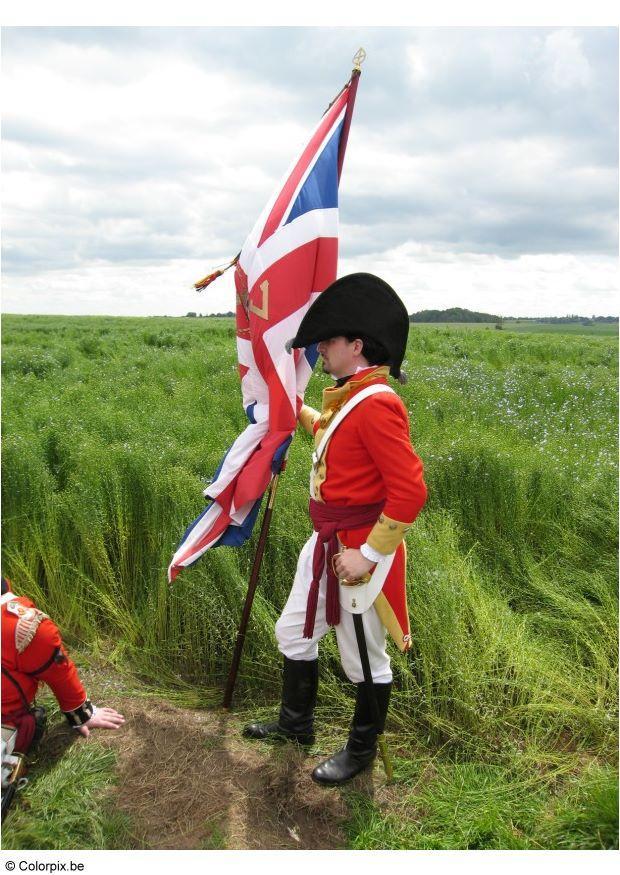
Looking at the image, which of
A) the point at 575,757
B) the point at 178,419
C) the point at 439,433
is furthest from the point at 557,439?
the point at 575,757

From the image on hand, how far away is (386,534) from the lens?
2232 millimetres

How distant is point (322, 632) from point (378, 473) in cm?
71

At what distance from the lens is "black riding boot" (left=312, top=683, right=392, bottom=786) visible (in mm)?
2521

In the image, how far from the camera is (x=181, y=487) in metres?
4.02

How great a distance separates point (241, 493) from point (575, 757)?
173cm

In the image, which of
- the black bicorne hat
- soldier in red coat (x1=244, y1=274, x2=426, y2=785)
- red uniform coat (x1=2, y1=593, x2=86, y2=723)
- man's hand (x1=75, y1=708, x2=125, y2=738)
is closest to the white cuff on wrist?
soldier in red coat (x1=244, y1=274, x2=426, y2=785)

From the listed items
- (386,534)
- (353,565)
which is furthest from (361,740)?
(386,534)

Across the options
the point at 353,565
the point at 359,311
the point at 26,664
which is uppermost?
the point at 359,311

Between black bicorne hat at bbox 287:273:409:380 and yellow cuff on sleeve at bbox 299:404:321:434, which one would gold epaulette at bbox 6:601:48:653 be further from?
black bicorne hat at bbox 287:273:409:380

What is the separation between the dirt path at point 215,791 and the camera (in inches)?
90.2

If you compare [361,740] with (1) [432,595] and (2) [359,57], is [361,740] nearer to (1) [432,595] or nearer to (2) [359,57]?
(1) [432,595]

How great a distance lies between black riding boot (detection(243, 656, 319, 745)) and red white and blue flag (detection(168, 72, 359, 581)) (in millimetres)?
593

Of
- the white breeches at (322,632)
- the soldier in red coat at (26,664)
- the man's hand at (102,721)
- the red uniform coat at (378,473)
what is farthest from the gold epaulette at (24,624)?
the red uniform coat at (378,473)

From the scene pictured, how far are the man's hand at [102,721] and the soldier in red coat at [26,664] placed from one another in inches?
6.9
